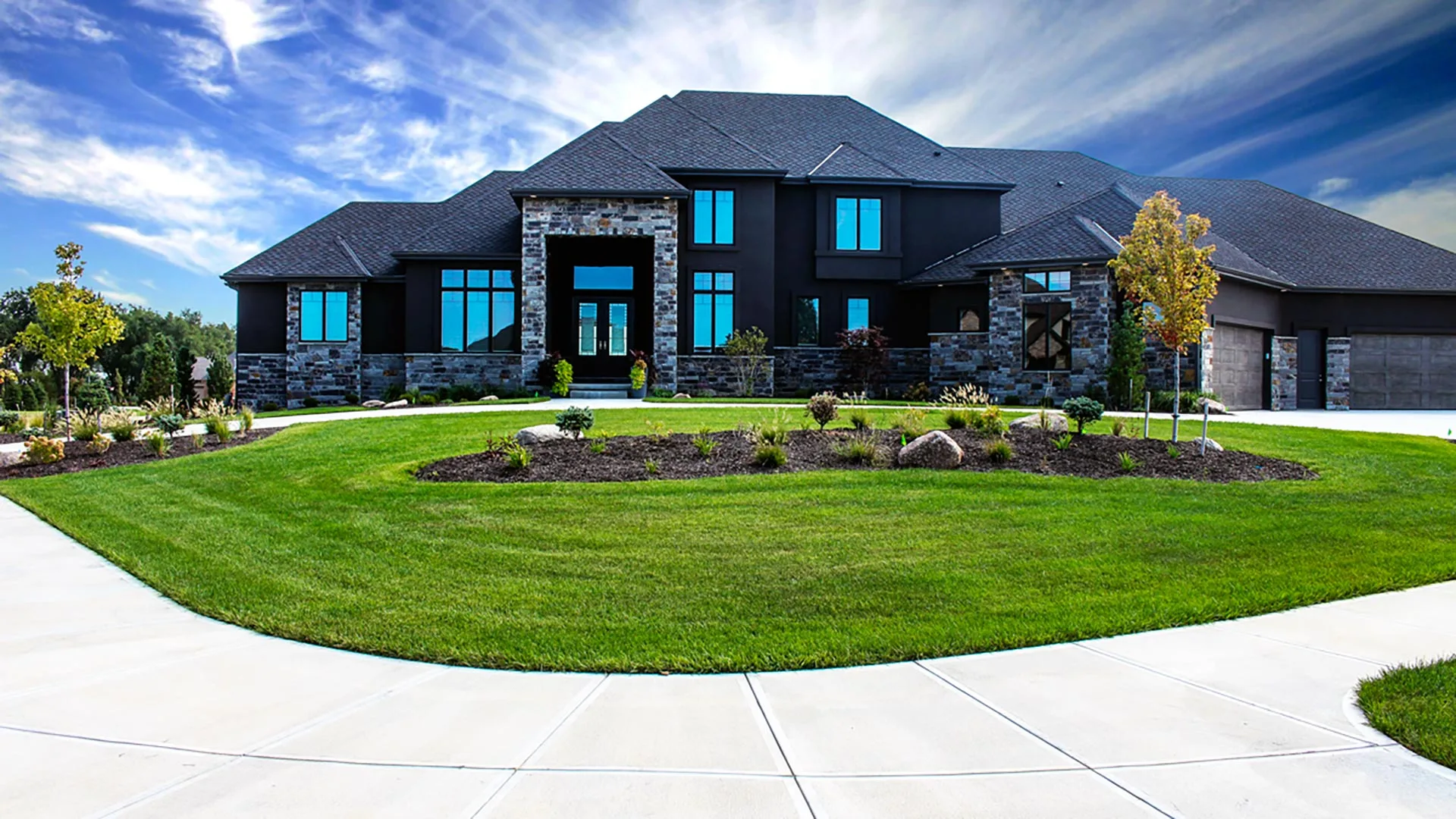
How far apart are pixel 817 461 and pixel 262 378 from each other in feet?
71.8

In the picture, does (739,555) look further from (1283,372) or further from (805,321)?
(1283,372)

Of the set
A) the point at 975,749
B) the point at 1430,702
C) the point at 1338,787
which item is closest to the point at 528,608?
the point at 975,749

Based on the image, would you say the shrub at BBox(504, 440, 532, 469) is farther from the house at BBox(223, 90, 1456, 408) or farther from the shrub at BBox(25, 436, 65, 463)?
the house at BBox(223, 90, 1456, 408)

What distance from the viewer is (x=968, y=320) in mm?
23156

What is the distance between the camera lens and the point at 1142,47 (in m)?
18.0

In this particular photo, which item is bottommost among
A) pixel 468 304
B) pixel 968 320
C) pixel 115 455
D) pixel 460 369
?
pixel 115 455

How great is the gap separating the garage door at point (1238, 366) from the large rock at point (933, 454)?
14.5 metres

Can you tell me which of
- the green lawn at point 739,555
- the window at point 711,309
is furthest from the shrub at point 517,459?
the window at point 711,309

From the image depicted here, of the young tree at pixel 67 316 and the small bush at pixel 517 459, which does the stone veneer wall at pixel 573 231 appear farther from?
the small bush at pixel 517 459

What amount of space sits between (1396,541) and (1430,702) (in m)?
4.03

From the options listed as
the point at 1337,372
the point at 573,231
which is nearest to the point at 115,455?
the point at 573,231

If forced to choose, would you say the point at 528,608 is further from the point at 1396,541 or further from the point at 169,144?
the point at 169,144

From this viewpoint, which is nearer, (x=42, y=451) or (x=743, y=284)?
(x=42, y=451)

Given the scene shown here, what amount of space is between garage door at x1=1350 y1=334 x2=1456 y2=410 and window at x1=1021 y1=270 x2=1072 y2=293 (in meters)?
11.1
